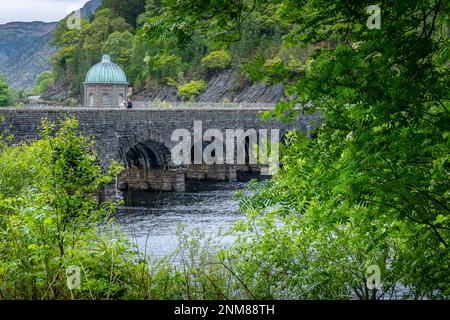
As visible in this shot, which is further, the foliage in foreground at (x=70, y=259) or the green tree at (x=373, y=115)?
the foliage in foreground at (x=70, y=259)

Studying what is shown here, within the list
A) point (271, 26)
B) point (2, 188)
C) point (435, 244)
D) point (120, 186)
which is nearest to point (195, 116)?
point (120, 186)

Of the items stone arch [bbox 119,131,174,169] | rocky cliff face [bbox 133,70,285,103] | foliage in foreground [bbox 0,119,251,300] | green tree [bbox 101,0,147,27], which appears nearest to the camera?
foliage in foreground [bbox 0,119,251,300]

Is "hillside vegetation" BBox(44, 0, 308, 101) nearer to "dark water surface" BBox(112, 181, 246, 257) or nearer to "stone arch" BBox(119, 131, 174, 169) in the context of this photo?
"stone arch" BBox(119, 131, 174, 169)

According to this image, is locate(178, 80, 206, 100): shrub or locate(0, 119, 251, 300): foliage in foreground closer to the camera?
locate(0, 119, 251, 300): foliage in foreground

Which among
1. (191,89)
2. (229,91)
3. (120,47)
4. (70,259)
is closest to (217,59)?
(229,91)

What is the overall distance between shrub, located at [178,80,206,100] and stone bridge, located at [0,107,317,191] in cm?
2516

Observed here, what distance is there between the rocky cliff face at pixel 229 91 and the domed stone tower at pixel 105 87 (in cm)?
1344

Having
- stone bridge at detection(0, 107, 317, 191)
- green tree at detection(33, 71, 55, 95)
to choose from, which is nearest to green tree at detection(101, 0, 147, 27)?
green tree at detection(33, 71, 55, 95)

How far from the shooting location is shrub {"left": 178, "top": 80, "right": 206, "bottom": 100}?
268 ft

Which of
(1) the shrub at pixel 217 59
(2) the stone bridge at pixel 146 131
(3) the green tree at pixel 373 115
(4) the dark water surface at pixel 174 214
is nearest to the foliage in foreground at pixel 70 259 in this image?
(3) the green tree at pixel 373 115

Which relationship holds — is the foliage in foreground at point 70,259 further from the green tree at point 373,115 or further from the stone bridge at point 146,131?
the stone bridge at point 146,131

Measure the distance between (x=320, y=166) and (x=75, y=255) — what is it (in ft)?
9.04

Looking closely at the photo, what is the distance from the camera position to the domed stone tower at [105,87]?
62.5 metres
